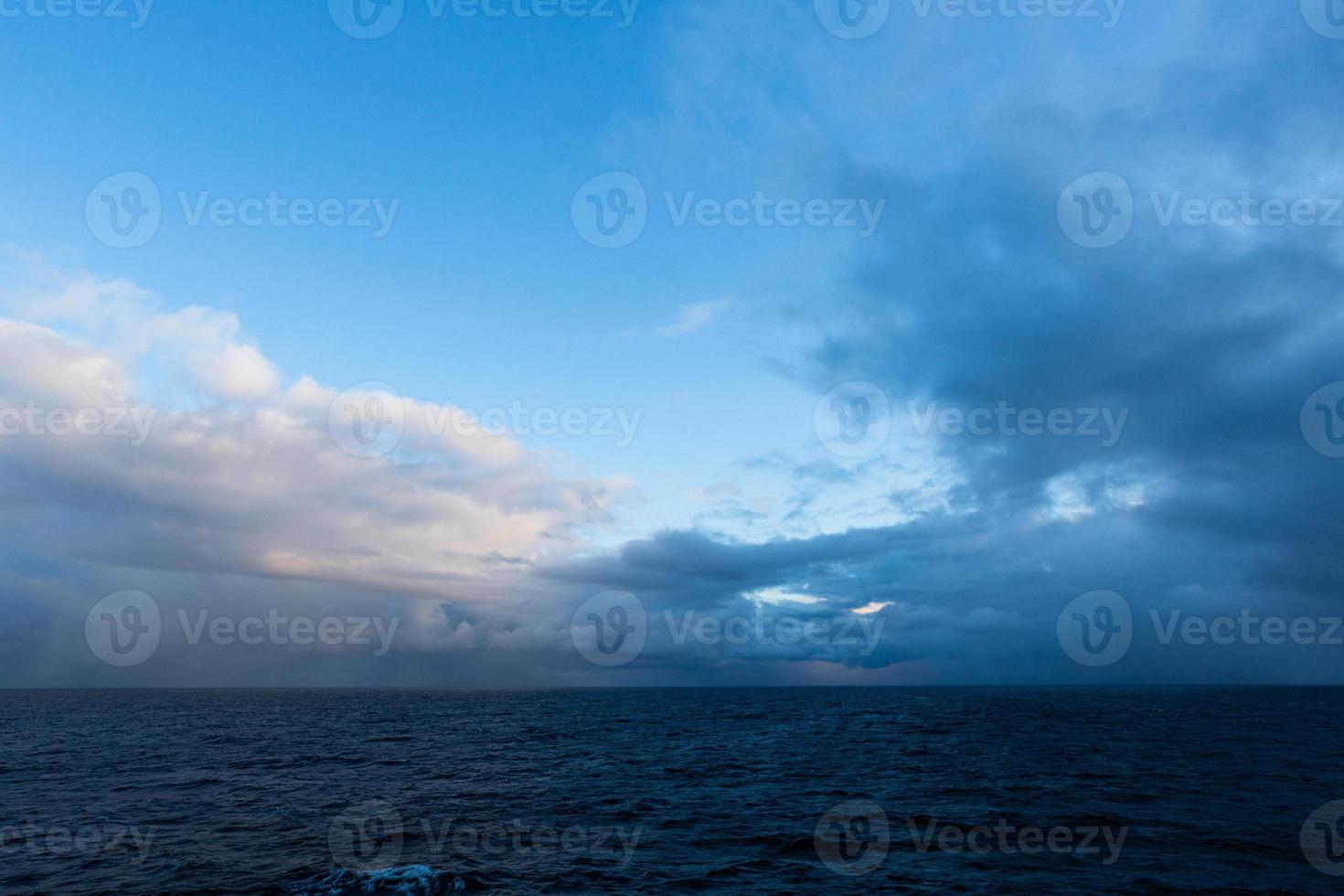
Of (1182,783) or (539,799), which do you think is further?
(1182,783)

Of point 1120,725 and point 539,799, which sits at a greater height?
point 539,799

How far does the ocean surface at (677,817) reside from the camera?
24781 mm

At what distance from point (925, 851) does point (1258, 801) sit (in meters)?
23.1

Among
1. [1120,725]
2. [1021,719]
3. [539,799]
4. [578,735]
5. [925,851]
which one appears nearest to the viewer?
[925,851]

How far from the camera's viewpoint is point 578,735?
81.9 meters

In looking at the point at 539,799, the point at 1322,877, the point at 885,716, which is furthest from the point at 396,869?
the point at 885,716

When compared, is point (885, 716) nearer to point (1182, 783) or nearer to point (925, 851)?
point (1182, 783)

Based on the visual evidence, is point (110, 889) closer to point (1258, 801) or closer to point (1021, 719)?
point (1258, 801)

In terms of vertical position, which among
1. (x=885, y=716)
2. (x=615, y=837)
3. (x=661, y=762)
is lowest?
(x=885, y=716)

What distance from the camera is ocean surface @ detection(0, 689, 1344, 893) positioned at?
2478cm

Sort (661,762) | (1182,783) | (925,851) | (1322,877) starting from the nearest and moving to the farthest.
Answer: (1322,877) → (925,851) → (1182,783) → (661,762)

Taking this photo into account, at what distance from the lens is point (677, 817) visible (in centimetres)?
3459

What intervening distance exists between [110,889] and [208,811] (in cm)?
1318

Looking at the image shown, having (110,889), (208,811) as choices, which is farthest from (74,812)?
(110,889)
